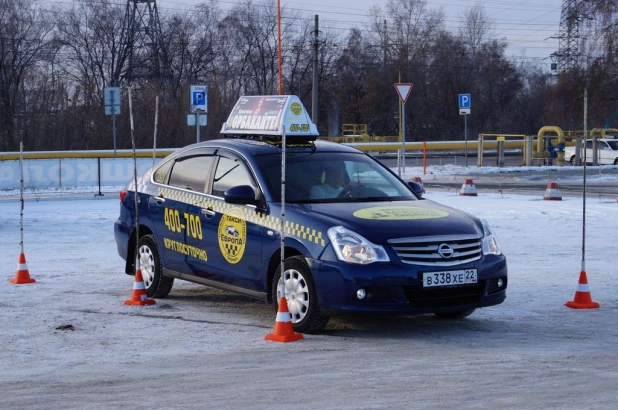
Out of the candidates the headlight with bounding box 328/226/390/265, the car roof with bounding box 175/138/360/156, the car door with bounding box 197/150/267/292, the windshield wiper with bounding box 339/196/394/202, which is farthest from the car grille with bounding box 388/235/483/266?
the car roof with bounding box 175/138/360/156

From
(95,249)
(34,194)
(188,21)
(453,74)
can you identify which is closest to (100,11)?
(188,21)

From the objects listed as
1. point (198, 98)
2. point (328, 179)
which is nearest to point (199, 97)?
point (198, 98)

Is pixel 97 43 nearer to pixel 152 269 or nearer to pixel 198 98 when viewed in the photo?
pixel 198 98

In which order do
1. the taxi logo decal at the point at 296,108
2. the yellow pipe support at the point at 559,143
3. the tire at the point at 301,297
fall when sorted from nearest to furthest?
the tire at the point at 301,297, the taxi logo decal at the point at 296,108, the yellow pipe support at the point at 559,143

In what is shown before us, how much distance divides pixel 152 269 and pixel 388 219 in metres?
3.14

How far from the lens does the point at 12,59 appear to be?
59688mm

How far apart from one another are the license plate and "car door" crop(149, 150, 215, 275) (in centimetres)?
243

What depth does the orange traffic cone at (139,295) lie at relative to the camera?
10070mm

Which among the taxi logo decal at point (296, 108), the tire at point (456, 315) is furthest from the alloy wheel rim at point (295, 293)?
the taxi logo decal at point (296, 108)

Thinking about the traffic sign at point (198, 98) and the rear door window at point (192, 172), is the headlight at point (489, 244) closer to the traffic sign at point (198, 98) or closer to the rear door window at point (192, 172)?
the rear door window at point (192, 172)

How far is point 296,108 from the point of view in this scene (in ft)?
33.7

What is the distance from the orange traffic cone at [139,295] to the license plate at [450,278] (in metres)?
3.20

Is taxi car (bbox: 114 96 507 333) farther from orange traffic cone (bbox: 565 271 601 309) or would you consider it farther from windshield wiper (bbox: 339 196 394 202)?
orange traffic cone (bbox: 565 271 601 309)

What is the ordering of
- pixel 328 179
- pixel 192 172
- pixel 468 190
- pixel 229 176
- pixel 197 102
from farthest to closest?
pixel 197 102 → pixel 468 190 → pixel 192 172 → pixel 229 176 → pixel 328 179
